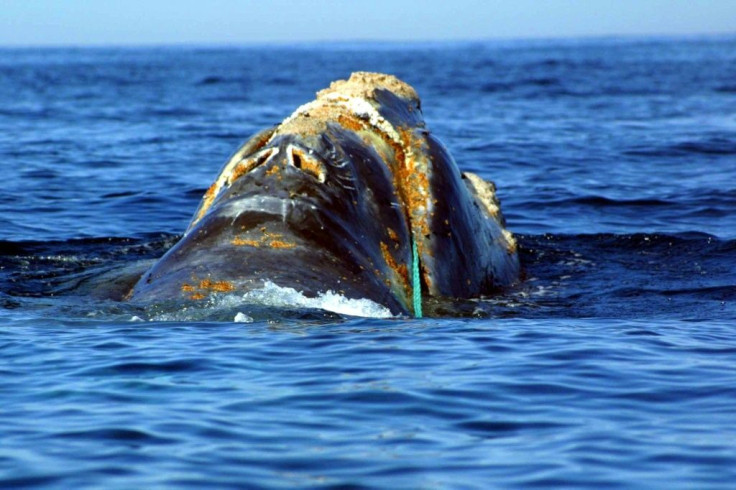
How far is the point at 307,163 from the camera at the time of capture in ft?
25.8

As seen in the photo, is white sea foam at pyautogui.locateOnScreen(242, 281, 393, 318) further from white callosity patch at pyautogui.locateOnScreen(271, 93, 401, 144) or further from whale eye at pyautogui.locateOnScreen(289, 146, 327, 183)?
white callosity patch at pyautogui.locateOnScreen(271, 93, 401, 144)

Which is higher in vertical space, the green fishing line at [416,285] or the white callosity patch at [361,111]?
the white callosity patch at [361,111]

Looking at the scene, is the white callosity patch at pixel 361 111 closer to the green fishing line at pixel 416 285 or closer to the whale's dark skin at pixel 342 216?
the whale's dark skin at pixel 342 216

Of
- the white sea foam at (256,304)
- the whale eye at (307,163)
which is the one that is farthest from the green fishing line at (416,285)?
the whale eye at (307,163)

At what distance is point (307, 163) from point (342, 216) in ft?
1.44

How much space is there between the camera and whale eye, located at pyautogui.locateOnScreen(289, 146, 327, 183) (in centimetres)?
782

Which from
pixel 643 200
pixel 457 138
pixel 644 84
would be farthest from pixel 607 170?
pixel 644 84

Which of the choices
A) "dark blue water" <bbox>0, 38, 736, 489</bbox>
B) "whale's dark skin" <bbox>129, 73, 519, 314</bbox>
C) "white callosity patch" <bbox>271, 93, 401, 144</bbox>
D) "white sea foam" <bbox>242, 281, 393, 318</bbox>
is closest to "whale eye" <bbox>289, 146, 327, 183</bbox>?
"whale's dark skin" <bbox>129, 73, 519, 314</bbox>

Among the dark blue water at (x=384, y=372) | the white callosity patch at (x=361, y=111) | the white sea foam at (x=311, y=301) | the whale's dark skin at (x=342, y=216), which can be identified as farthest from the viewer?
the white callosity patch at (x=361, y=111)

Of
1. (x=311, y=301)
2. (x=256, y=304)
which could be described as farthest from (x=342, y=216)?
(x=256, y=304)

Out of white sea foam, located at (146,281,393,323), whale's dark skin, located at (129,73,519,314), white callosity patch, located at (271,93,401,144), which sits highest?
white callosity patch, located at (271,93,401,144)

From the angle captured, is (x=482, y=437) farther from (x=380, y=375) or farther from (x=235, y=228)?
(x=235, y=228)

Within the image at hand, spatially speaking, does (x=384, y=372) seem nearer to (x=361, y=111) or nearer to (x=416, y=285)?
(x=416, y=285)

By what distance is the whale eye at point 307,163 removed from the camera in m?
7.82
